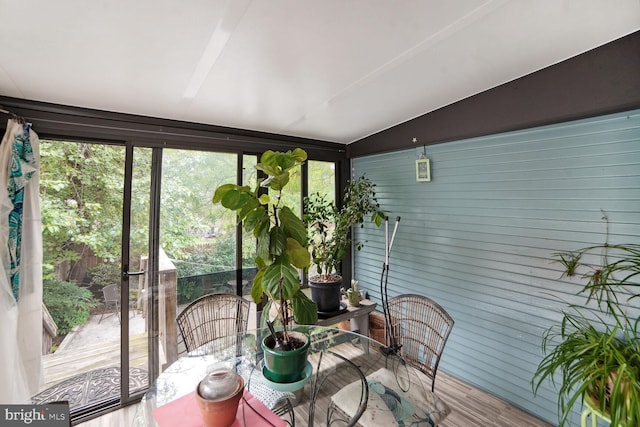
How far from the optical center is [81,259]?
218 cm

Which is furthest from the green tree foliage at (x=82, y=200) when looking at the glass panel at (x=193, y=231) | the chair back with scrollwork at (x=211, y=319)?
the chair back with scrollwork at (x=211, y=319)

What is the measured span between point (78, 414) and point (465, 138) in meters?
3.79

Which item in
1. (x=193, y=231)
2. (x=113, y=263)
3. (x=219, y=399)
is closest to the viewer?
(x=219, y=399)

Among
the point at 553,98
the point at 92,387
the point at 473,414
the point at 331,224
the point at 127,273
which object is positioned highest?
the point at 553,98

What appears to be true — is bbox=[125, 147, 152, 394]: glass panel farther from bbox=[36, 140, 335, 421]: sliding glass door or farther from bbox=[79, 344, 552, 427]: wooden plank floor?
bbox=[79, 344, 552, 427]: wooden plank floor

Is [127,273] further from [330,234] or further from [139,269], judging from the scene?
[330,234]

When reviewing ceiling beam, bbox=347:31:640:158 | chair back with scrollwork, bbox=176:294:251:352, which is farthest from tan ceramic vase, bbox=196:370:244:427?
ceiling beam, bbox=347:31:640:158

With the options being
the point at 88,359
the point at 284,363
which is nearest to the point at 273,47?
the point at 284,363

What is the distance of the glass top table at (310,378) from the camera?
3.95 feet

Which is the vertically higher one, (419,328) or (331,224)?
(331,224)

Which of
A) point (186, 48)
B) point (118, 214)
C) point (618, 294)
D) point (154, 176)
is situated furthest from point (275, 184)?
point (618, 294)

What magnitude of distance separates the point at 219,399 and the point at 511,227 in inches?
91.3

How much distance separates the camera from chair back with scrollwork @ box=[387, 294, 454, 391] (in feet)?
5.90

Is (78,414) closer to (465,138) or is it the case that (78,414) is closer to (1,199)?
(1,199)
